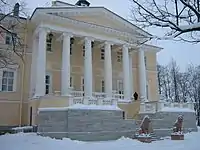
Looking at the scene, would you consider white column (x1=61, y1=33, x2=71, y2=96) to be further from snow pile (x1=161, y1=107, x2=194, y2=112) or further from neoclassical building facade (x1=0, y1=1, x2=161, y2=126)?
snow pile (x1=161, y1=107, x2=194, y2=112)

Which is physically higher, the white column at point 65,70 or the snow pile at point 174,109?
the white column at point 65,70

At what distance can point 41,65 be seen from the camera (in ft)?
78.9

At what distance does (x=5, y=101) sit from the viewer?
2514 cm

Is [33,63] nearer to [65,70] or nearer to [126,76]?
[65,70]

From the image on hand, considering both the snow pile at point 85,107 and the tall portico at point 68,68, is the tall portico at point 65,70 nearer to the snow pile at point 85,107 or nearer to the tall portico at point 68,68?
the tall portico at point 68,68

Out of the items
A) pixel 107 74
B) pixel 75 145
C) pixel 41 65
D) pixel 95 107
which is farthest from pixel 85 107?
pixel 107 74

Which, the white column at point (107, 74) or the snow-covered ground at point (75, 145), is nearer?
the snow-covered ground at point (75, 145)

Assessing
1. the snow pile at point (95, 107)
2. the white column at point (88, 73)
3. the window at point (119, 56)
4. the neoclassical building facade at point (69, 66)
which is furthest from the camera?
the window at point (119, 56)

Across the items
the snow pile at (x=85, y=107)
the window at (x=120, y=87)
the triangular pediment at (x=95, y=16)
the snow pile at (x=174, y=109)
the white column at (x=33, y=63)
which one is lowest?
the snow pile at (x=174, y=109)

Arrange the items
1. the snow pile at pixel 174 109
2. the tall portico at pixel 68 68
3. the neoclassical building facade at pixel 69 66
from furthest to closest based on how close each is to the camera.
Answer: the snow pile at pixel 174 109 < the neoclassical building facade at pixel 69 66 < the tall portico at pixel 68 68

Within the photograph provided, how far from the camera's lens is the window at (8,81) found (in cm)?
2558

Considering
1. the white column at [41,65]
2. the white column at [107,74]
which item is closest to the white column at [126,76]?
the white column at [107,74]

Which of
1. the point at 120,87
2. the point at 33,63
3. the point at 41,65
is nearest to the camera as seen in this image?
the point at 41,65

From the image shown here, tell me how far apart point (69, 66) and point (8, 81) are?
6.12 meters
